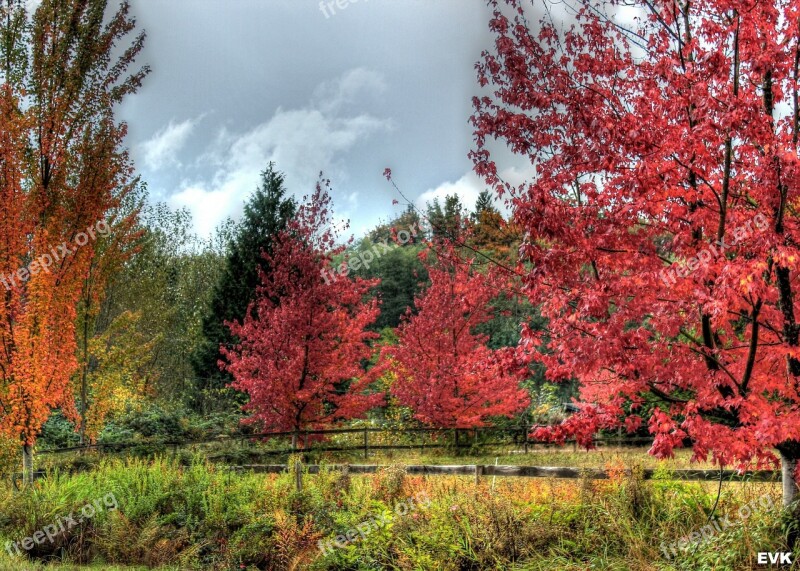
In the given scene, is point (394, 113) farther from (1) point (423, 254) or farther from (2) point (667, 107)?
(2) point (667, 107)

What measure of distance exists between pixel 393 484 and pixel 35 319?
7102 millimetres

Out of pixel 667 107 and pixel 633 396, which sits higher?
pixel 667 107

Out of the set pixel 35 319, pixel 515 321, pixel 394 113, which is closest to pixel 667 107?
pixel 35 319

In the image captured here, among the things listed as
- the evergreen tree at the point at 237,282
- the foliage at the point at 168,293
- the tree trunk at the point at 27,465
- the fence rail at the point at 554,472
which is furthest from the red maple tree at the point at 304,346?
the evergreen tree at the point at 237,282

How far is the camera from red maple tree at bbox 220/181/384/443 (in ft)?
53.5

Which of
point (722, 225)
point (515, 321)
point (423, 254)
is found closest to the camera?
point (722, 225)

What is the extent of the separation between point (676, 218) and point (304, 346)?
1154 cm

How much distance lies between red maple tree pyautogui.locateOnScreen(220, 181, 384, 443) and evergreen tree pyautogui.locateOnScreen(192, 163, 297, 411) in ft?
29.9

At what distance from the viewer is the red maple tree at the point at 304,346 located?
16312 millimetres

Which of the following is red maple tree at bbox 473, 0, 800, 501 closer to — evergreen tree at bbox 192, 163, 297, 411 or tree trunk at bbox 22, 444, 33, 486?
tree trunk at bbox 22, 444, 33, 486

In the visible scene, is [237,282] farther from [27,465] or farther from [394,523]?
[394,523]

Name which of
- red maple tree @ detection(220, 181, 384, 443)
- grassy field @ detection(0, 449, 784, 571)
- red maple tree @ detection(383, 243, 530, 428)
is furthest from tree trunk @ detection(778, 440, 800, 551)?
red maple tree @ detection(220, 181, 384, 443)

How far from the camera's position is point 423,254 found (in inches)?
373

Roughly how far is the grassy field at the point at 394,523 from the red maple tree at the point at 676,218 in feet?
3.77
